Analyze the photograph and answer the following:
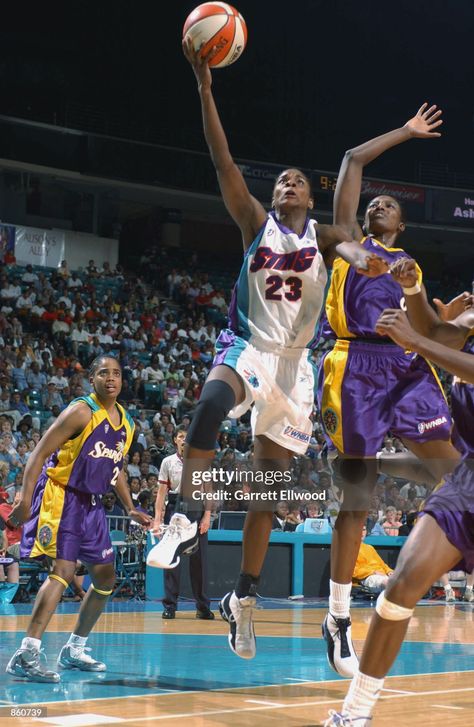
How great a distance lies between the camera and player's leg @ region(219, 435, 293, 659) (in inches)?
226

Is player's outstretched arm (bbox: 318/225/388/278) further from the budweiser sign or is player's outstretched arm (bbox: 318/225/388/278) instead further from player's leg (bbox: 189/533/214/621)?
the budweiser sign

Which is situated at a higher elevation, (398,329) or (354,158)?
(354,158)

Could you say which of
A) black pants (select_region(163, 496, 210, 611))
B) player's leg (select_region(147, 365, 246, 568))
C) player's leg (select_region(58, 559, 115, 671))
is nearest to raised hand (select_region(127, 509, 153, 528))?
player's leg (select_region(58, 559, 115, 671))

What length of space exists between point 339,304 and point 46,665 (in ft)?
11.1

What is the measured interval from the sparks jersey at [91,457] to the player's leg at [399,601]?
327 centimetres

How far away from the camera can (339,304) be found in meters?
6.20

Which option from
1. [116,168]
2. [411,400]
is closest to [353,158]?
[411,400]

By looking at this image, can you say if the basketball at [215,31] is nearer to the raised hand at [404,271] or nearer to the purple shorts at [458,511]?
the raised hand at [404,271]

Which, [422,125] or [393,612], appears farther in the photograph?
[422,125]

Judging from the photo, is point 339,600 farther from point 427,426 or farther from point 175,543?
point 175,543

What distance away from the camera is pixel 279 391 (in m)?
5.72

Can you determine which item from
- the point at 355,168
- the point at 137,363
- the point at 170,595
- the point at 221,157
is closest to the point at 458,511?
the point at 221,157

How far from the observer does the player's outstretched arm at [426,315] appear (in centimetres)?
459

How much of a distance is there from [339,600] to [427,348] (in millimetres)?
2414
